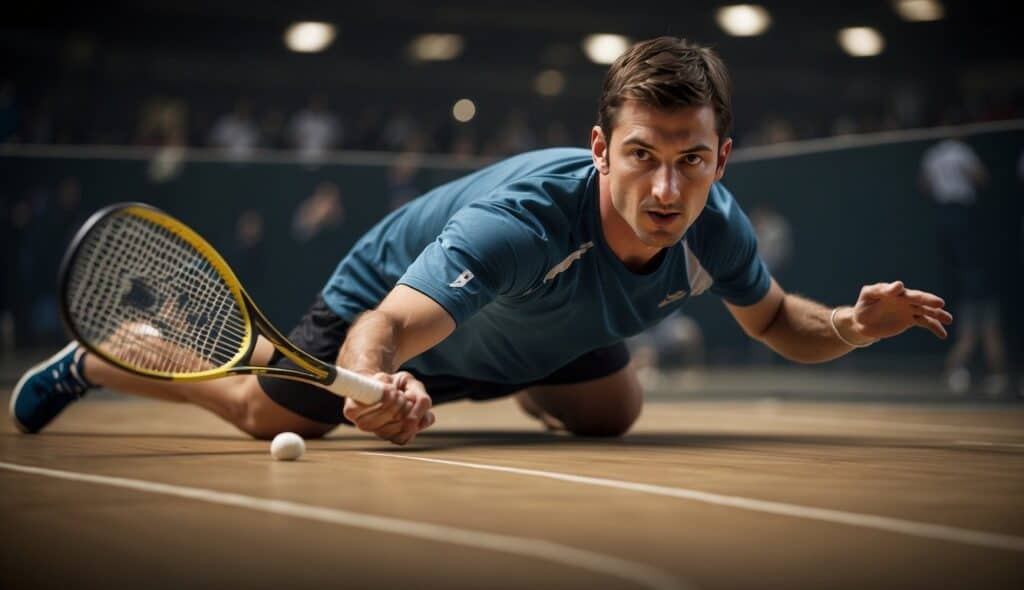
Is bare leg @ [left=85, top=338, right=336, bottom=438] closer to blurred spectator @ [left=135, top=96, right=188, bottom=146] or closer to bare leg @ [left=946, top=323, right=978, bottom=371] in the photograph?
bare leg @ [left=946, top=323, right=978, bottom=371]

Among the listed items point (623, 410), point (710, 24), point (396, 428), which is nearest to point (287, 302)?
point (623, 410)

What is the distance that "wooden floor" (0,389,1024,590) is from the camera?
5.82 ft

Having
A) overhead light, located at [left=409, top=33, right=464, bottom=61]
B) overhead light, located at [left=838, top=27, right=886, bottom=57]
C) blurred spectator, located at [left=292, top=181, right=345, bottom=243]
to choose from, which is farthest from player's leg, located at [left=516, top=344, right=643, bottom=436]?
overhead light, located at [left=409, top=33, right=464, bottom=61]

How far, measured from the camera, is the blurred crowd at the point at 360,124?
11.2 m

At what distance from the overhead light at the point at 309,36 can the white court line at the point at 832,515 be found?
1703cm

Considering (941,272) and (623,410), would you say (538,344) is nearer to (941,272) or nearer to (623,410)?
(623,410)

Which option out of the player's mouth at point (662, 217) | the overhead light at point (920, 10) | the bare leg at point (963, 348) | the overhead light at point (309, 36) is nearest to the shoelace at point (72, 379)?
the player's mouth at point (662, 217)

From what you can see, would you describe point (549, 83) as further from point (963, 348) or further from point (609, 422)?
point (609, 422)

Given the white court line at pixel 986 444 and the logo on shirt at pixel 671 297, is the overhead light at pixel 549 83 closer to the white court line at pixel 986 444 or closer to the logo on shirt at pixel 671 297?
the white court line at pixel 986 444

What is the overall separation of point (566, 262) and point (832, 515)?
1.34m

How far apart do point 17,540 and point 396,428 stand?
118cm

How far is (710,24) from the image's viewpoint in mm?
18141

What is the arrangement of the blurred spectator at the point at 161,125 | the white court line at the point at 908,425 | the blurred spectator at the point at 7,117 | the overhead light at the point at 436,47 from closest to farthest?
the white court line at the point at 908,425, the blurred spectator at the point at 7,117, the blurred spectator at the point at 161,125, the overhead light at the point at 436,47

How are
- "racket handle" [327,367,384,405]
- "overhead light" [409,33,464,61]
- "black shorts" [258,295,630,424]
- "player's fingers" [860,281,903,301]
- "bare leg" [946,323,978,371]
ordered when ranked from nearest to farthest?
"racket handle" [327,367,384,405], "player's fingers" [860,281,903,301], "black shorts" [258,295,630,424], "bare leg" [946,323,978,371], "overhead light" [409,33,464,61]
